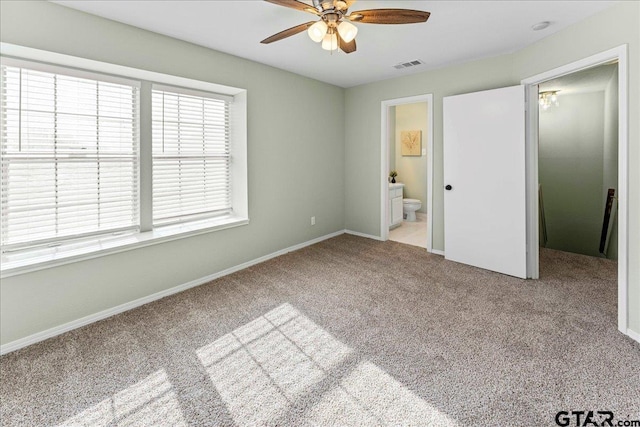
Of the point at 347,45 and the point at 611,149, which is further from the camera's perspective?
the point at 611,149

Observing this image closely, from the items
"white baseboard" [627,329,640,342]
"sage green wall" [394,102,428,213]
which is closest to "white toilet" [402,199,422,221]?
"sage green wall" [394,102,428,213]

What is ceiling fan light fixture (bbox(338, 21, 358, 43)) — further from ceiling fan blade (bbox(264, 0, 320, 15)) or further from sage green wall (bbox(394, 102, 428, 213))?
sage green wall (bbox(394, 102, 428, 213))

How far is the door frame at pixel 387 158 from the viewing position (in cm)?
422

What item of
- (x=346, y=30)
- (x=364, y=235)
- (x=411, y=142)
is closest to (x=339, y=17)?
(x=346, y=30)

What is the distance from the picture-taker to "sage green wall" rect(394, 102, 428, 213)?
668cm

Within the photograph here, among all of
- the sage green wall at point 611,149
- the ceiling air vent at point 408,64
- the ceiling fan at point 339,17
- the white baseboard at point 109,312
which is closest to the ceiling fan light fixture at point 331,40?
the ceiling fan at point 339,17

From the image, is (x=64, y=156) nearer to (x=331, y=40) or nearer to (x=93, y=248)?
(x=93, y=248)

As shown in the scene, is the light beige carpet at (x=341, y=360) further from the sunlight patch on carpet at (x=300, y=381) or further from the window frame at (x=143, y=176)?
the window frame at (x=143, y=176)

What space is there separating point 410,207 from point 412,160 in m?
1.13

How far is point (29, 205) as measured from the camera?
7.88ft

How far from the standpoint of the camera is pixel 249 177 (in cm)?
378

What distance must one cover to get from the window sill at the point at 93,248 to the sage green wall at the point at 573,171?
4744 mm

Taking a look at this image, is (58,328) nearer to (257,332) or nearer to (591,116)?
(257,332)

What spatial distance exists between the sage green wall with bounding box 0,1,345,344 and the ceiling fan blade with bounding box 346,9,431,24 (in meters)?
1.87
